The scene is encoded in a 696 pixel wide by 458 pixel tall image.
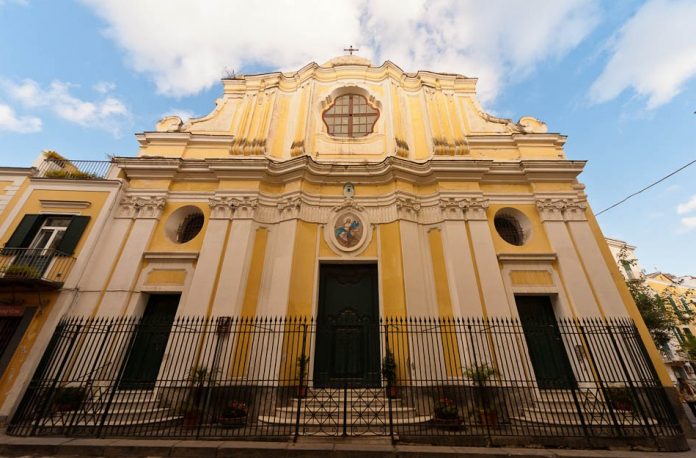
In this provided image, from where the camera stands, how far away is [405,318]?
27.5 ft

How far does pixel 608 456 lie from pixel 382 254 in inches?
250

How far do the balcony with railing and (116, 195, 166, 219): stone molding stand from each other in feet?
6.66

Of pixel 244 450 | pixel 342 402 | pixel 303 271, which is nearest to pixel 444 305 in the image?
pixel 342 402

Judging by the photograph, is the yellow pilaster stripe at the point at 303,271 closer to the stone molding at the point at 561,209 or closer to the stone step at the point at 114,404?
the stone step at the point at 114,404

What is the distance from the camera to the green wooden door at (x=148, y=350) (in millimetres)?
8156

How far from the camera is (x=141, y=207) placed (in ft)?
33.8

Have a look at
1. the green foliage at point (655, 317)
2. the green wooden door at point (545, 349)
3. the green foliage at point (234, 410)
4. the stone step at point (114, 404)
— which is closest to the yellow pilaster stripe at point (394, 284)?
the green wooden door at point (545, 349)

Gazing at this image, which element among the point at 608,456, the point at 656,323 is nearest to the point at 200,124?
the point at 608,456

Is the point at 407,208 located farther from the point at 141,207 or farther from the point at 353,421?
the point at 141,207

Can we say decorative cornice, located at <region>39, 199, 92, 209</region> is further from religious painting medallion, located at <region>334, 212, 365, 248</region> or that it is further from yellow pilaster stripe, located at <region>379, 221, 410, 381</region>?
yellow pilaster stripe, located at <region>379, 221, 410, 381</region>

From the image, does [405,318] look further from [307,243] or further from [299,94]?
[299,94]

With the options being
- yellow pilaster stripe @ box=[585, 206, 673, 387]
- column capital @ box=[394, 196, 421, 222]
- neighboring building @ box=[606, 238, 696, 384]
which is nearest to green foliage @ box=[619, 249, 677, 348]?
neighboring building @ box=[606, 238, 696, 384]

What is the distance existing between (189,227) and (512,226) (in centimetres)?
1162

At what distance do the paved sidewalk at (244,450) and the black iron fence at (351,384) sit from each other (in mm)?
390
